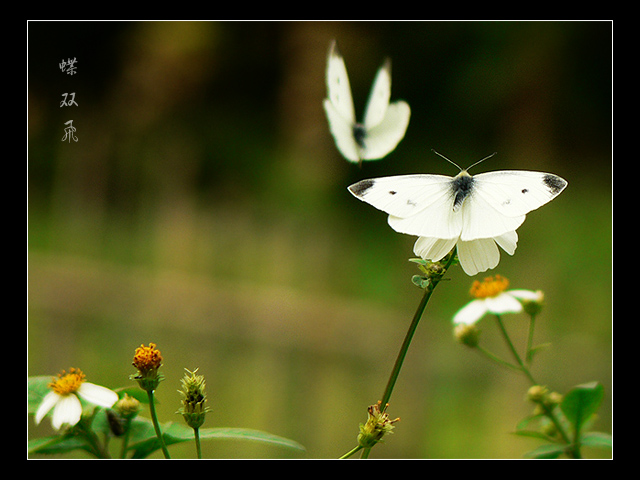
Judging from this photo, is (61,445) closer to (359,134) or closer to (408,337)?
(408,337)

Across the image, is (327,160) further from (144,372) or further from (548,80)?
(144,372)

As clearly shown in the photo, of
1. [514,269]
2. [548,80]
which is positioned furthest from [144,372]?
[548,80]

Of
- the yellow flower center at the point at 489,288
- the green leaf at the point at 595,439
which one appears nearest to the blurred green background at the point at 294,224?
the yellow flower center at the point at 489,288

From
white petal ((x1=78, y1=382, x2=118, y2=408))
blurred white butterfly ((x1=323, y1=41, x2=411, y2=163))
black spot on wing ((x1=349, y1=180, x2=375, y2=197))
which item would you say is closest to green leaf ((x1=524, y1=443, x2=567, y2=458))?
black spot on wing ((x1=349, y1=180, x2=375, y2=197))

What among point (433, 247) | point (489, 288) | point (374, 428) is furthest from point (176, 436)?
point (489, 288)

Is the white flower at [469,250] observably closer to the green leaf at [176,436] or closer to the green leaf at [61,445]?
the green leaf at [176,436]

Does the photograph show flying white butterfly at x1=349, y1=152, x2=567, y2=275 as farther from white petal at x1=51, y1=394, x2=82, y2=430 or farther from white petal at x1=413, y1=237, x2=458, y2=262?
white petal at x1=51, y1=394, x2=82, y2=430
